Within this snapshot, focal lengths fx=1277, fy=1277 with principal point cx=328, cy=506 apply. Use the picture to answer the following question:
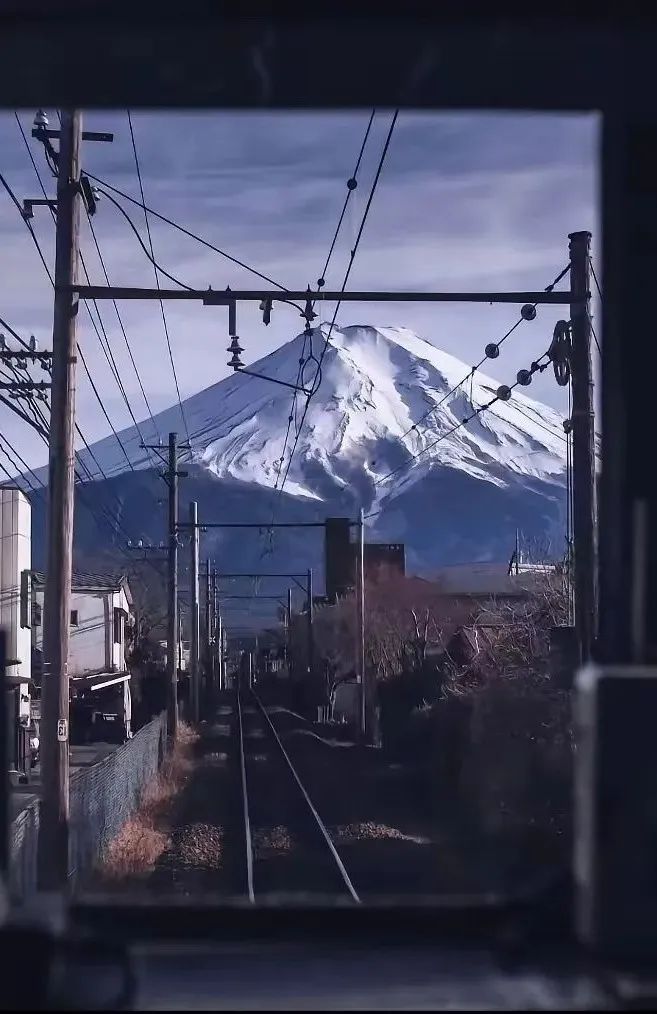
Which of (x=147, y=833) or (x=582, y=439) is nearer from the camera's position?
(x=582, y=439)

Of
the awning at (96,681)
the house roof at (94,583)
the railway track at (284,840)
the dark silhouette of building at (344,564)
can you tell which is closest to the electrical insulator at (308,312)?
the railway track at (284,840)

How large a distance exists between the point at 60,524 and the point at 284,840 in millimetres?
9223

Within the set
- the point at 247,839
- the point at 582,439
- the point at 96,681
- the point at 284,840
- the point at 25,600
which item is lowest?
the point at 284,840

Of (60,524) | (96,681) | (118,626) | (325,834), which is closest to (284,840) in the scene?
(325,834)

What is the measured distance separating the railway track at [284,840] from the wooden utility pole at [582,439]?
12.8 feet

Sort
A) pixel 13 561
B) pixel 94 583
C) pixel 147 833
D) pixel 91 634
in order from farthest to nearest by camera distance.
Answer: pixel 94 583, pixel 91 634, pixel 13 561, pixel 147 833

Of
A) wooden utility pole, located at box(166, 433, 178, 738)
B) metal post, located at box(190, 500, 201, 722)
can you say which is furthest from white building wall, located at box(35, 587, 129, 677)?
wooden utility pole, located at box(166, 433, 178, 738)

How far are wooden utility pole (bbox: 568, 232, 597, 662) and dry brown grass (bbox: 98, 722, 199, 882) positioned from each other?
751cm

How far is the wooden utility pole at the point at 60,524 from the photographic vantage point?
13531mm

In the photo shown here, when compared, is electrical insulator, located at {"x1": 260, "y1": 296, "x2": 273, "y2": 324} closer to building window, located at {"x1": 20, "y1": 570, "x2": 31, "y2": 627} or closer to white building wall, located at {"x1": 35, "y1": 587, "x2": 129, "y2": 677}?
building window, located at {"x1": 20, "y1": 570, "x2": 31, "y2": 627}

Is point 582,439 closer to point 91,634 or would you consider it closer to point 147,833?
point 147,833

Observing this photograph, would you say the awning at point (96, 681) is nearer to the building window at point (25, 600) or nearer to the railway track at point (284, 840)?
the building window at point (25, 600)

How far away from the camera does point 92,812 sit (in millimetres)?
16953

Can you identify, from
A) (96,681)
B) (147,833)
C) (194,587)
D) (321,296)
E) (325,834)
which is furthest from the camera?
(96,681)
